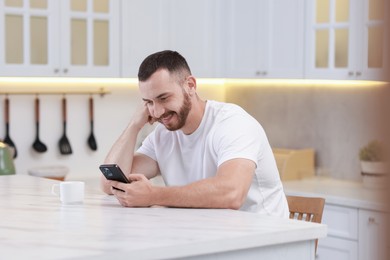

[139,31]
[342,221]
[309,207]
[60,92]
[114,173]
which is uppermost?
[139,31]

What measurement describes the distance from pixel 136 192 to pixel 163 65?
1.63ft

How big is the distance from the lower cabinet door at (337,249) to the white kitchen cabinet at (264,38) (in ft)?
3.55

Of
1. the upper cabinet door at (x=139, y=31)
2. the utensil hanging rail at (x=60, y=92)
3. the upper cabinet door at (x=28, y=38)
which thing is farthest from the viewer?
the upper cabinet door at (x=139, y=31)

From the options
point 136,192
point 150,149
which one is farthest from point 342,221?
point 136,192

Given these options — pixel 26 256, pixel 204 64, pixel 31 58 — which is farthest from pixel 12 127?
pixel 26 256

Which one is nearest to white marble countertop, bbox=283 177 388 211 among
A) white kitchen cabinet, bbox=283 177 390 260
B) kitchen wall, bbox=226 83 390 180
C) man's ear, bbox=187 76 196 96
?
white kitchen cabinet, bbox=283 177 390 260

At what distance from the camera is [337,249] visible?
379 centimetres

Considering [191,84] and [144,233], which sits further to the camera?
[191,84]

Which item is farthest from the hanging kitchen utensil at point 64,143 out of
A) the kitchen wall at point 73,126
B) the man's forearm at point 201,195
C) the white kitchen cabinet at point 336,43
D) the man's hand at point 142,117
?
the man's forearm at point 201,195

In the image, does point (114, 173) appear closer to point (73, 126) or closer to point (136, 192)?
point (136, 192)

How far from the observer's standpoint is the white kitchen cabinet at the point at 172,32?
15.1 feet

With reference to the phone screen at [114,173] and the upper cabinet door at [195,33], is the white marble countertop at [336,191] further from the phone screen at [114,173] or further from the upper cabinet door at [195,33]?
the phone screen at [114,173]

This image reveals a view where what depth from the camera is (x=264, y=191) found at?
2.46 meters

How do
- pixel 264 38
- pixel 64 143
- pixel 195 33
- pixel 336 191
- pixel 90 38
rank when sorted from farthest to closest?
pixel 195 33 → pixel 64 143 → pixel 264 38 → pixel 90 38 → pixel 336 191
